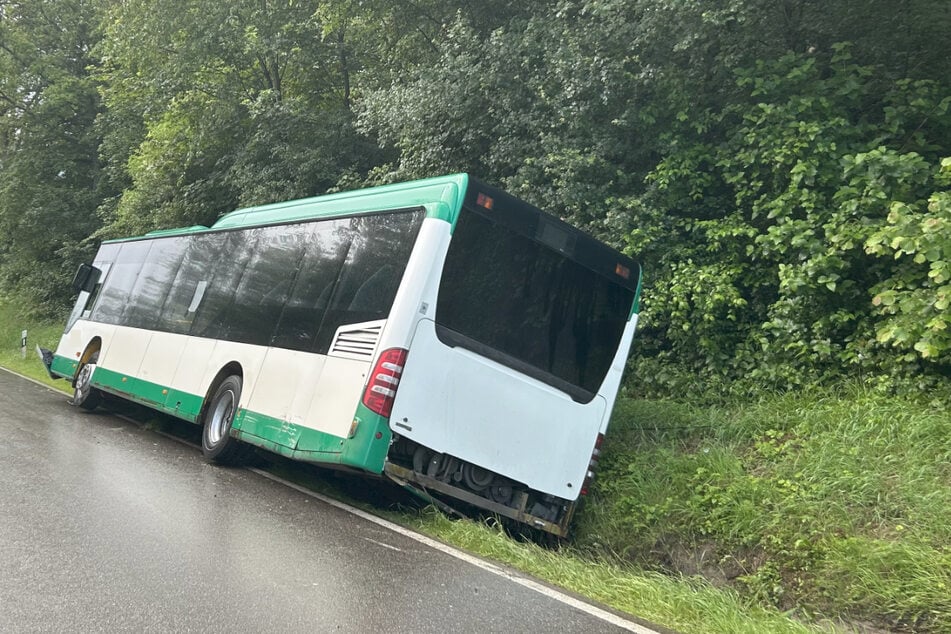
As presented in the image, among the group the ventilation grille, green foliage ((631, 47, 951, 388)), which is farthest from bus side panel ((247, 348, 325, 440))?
green foliage ((631, 47, 951, 388))

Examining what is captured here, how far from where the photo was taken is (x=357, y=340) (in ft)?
24.5

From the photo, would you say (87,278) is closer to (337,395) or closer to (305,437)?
(305,437)

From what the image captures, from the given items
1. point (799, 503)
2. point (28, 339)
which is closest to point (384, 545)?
point (799, 503)

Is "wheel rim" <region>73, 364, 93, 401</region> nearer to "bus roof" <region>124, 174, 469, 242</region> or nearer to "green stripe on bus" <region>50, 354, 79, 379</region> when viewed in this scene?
"green stripe on bus" <region>50, 354, 79, 379</region>

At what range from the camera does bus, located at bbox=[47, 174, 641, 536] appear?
Result: 7.03m

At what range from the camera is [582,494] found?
25.7 ft

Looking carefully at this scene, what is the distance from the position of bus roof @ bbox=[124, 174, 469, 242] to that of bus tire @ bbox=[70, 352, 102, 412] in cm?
497

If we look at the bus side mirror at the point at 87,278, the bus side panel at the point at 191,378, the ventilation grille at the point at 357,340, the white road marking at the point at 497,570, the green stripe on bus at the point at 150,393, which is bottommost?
the white road marking at the point at 497,570

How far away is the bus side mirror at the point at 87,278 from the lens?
1620cm

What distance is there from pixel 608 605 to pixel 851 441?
3.35 metres

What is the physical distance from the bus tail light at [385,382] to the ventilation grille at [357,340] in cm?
22

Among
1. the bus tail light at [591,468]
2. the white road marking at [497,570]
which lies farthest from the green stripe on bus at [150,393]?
the bus tail light at [591,468]

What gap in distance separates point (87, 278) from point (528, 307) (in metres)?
12.2

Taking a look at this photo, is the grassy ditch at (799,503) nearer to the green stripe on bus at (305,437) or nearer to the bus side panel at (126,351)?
the green stripe on bus at (305,437)
